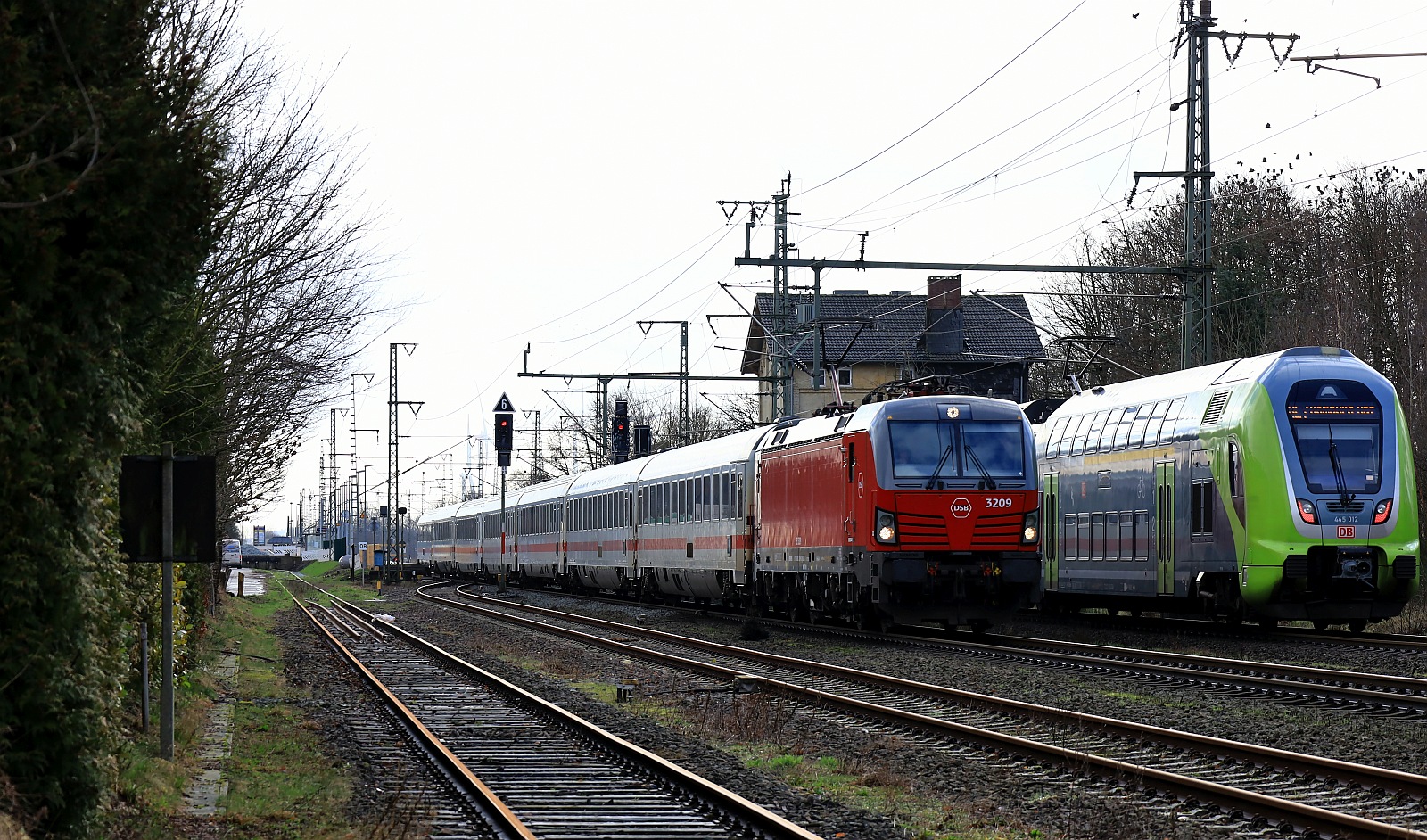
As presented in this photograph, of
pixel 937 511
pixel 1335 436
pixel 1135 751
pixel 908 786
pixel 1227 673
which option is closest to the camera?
pixel 908 786

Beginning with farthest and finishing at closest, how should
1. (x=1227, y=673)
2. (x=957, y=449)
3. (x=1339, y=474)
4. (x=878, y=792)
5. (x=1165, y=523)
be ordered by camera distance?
1. (x=1165, y=523)
2. (x=957, y=449)
3. (x=1339, y=474)
4. (x=1227, y=673)
5. (x=878, y=792)

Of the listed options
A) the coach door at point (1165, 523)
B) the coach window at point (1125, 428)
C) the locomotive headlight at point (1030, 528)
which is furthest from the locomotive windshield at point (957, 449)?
the coach window at point (1125, 428)

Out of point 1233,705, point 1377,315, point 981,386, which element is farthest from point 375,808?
point 981,386

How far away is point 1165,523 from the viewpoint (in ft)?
78.1

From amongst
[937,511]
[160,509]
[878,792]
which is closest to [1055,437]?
[937,511]

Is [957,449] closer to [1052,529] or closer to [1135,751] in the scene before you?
[1052,529]

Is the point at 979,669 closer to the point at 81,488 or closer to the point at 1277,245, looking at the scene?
the point at 81,488

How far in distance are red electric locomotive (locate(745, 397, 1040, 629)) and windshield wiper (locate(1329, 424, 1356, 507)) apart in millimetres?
4025

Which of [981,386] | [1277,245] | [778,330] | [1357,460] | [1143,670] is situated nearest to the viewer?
[1143,670]

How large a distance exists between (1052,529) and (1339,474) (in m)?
7.63

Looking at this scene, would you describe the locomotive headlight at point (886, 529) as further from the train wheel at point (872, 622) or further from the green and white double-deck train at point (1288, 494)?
the green and white double-deck train at point (1288, 494)

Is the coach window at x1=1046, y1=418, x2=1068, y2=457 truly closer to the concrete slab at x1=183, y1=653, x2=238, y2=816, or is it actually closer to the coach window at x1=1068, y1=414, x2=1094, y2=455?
the coach window at x1=1068, y1=414, x2=1094, y2=455

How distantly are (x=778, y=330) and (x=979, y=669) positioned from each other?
69.9ft

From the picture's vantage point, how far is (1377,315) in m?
39.7
